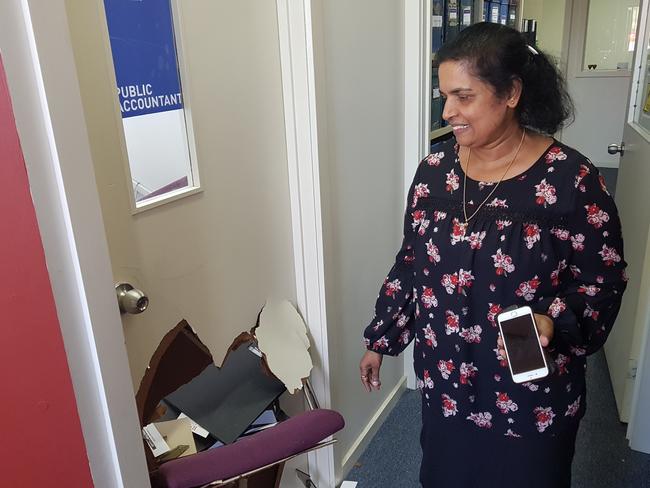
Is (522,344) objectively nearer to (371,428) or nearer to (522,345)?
(522,345)

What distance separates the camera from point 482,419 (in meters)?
1.20

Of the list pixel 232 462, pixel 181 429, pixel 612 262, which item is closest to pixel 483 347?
pixel 612 262

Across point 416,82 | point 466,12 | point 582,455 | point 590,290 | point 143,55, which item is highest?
point 466,12

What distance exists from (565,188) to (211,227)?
2.43 feet

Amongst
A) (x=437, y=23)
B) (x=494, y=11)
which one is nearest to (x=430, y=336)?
(x=437, y=23)

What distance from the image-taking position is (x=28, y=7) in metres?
0.70

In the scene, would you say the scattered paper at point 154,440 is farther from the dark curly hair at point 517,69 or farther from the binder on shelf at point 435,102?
the binder on shelf at point 435,102

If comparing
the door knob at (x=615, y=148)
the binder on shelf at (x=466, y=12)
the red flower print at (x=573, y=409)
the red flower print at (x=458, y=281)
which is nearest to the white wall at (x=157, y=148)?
the red flower print at (x=458, y=281)

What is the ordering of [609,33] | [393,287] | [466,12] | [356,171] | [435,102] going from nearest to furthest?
1. [393,287]
2. [356,171]
3. [435,102]
4. [466,12]
5. [609,33]

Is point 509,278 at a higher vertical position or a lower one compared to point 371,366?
higher

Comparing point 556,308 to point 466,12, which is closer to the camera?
point 556,308

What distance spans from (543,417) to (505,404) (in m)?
0.08

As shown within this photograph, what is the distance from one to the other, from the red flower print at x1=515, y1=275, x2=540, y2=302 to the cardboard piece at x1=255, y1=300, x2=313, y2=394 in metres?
0.65

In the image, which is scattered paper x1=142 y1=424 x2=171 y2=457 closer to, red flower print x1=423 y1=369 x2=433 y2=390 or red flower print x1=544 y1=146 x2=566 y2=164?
red flower print x1=423 y1=369 x2=433 y2=390
